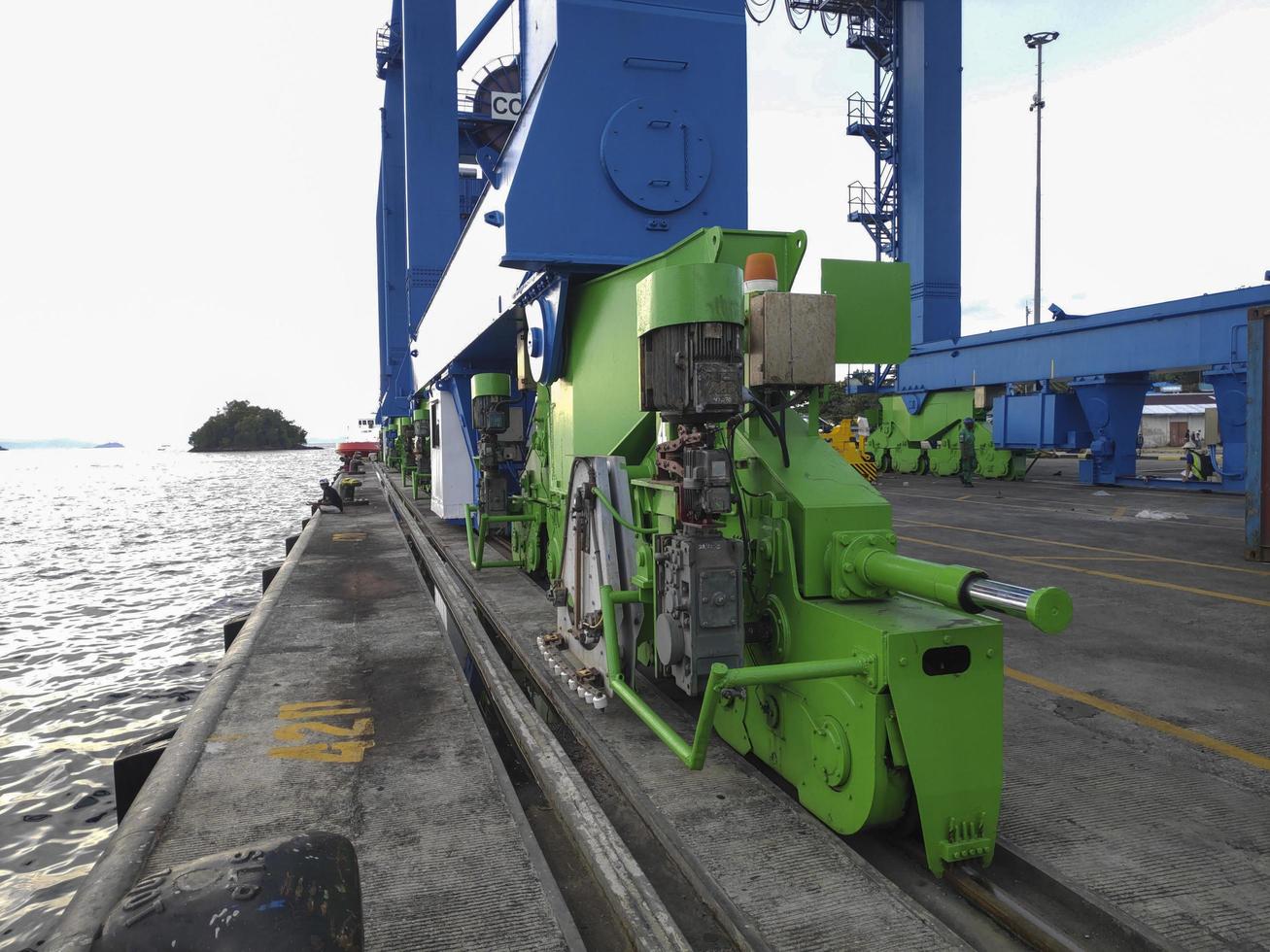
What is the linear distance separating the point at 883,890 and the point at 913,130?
24.4m

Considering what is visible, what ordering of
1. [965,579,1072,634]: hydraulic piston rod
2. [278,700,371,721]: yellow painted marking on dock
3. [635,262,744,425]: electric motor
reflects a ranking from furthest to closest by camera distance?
[278,700,371,721]: yellow painted marking on dock, [635,262,744,425]: electric motor, [965,579,1072,634]: hydraulic piston rod

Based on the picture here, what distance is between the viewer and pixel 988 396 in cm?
2150

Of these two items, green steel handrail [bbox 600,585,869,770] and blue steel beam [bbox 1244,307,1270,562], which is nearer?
green steel handrail [bbox 600,585,869,770]

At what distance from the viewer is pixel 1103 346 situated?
1744cm

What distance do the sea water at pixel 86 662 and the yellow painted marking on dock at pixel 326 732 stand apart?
1.07 m

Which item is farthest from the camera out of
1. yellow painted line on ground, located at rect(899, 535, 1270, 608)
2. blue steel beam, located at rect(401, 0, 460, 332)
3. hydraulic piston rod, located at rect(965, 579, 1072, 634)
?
blue steel beam, located at rect(401, 0, 460, 332)

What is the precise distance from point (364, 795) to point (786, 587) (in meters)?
2.12

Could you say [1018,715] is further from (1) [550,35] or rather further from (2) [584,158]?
(1) [550,35]

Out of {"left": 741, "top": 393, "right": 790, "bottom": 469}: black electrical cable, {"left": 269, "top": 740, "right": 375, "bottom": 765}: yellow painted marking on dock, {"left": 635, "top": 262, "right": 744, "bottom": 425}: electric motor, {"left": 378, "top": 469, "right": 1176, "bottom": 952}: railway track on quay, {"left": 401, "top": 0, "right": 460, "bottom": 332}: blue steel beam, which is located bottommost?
{"left": 378, "top": 469, "right": 1176, "bottom": 952}: railway track on quay

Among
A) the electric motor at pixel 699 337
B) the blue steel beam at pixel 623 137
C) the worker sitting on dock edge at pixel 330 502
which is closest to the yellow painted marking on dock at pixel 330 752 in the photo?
the electric motor at pixel 699 337

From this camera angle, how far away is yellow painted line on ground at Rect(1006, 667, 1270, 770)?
3.97 m

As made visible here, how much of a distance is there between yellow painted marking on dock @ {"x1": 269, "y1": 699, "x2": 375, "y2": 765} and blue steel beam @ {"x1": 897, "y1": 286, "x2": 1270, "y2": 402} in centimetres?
1603

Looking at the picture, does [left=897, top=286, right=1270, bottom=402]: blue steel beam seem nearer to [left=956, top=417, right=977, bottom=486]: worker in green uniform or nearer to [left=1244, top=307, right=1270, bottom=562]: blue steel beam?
[left=956, top=417, right=977, bottom=486]: worker in green uniform

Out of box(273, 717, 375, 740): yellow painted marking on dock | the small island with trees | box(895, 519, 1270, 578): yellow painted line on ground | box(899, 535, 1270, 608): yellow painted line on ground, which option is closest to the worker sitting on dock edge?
box(895, 519, 1270, 578): yellow painted line on ground
